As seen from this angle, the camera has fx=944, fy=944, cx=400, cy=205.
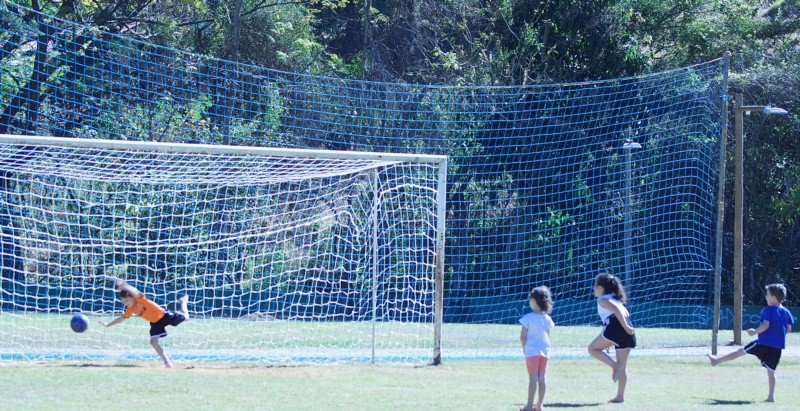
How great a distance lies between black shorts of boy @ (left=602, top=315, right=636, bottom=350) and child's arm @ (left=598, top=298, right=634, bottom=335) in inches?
2.6

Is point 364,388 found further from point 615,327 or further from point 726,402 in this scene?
point 726,402

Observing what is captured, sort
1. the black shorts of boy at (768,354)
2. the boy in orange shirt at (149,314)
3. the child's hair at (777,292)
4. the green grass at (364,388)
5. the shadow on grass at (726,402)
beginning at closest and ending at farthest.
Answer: the green grass at (364,388) < the shadow on grass at (726,402) < the black shorts of boy at (768,354) < the child's hair at (777,292) < the boy in orange shirt at (149,314)

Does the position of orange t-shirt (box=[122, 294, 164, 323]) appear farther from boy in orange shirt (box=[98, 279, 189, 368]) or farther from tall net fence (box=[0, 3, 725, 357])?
tall net fence (box=[0, 3, 725, 357])

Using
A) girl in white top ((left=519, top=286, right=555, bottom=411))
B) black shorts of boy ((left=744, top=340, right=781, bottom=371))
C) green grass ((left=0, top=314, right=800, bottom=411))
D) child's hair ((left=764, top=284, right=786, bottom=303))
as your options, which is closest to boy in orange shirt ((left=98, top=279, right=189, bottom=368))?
green grass ((left=0, top=314, right=800, bottom=411))

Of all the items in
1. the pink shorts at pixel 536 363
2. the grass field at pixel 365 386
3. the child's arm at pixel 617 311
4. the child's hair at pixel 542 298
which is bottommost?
the grass field at pixel 365 386

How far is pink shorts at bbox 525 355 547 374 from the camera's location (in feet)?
26.7

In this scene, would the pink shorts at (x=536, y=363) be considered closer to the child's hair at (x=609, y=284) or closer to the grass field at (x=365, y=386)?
the grass field at (x=365, y=386)

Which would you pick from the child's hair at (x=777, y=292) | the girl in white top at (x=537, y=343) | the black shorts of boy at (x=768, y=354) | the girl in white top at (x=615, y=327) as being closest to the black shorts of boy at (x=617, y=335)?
the girl in white top at (x=615, y=327)

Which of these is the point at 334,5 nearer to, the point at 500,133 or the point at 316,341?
the point at 500,133

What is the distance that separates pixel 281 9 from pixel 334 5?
1646mm

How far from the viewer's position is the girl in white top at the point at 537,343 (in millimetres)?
8141

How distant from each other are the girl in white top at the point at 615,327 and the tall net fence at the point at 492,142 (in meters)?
7.39

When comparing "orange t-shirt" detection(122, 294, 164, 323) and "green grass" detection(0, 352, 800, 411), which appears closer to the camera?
"green grass" detection(0, 352, 800, 411)

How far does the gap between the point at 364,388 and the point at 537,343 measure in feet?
7.42
